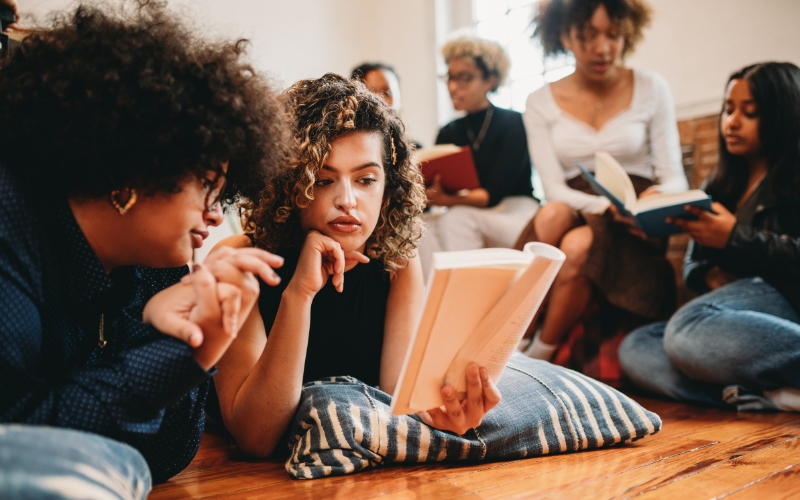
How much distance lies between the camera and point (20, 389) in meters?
0.68

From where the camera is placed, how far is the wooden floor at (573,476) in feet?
3.07

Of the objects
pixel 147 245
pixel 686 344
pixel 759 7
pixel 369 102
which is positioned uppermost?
pixel 759 7

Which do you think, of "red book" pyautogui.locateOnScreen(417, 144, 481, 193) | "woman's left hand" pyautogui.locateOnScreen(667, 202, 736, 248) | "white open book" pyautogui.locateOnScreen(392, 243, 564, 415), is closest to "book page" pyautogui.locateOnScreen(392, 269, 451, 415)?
"white open book" pyautogui.locateOnScreen(392, 243, 564, 415)

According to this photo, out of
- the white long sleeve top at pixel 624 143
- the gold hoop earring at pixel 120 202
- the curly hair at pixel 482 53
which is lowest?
the white long sleeve top at pixel 624 143

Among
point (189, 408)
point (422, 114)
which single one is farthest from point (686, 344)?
point (422, 114)

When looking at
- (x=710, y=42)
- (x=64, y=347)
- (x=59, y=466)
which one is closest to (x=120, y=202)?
(x=64, y=347)

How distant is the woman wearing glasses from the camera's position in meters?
2.40

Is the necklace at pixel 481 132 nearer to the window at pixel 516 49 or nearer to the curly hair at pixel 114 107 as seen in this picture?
the window at pixel 516 49

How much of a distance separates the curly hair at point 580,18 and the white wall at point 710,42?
1.35 ft

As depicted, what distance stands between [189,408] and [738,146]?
5.59ft

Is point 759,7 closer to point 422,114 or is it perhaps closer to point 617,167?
point 617,167

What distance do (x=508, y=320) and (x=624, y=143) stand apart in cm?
157

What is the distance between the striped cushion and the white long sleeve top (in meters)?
1.07

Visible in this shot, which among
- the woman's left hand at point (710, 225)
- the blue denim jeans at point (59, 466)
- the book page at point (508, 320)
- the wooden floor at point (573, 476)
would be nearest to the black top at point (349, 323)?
the wooden floor at point (573, 476)
